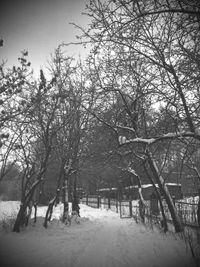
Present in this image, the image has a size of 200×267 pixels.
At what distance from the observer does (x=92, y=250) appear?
596 centimetres

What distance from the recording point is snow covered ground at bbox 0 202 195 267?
497 centimetres

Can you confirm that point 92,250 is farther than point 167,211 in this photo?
No

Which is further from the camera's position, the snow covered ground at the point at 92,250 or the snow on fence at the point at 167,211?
the snow on fence at the point at 167,211

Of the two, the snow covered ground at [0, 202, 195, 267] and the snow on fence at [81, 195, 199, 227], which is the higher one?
the snow on fence at [81, 195, 199, 227]

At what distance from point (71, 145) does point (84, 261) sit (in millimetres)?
6662

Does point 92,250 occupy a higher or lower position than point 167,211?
lower

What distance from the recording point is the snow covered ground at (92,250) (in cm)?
497

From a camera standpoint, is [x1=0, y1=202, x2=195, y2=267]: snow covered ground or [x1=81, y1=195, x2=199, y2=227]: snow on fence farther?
[x1=81, y1=195, x2=199, y2=227]: snow on fence

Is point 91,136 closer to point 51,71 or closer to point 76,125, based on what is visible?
point 76,125

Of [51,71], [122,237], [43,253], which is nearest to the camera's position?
[43,253]

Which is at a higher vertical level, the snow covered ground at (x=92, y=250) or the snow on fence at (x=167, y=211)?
the snow on fence at (x=167, y=211)

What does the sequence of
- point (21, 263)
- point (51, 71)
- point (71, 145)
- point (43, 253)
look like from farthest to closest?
1. point (71, 145)
2. point (51, 71)
3. point (43, 253)
4. point (21, 263)

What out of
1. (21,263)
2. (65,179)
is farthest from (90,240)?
(65,179)

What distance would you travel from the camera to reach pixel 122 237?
7535 mm
